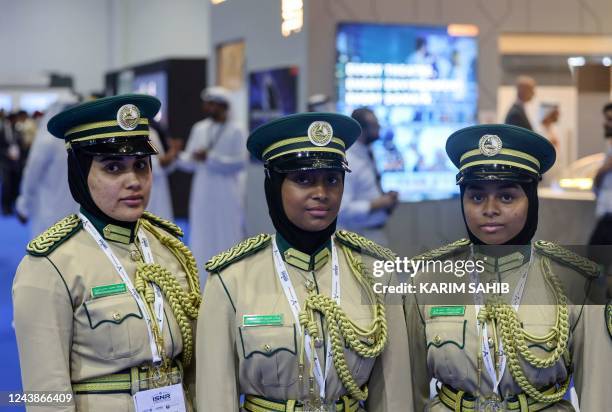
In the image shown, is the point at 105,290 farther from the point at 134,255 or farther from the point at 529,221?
the point at 529,221

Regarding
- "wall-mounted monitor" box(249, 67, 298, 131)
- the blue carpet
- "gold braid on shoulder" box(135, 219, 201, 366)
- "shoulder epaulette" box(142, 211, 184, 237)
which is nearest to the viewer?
"gold braid on shoulder" box(135, 219, 201, 366)

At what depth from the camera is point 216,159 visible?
27.0ft

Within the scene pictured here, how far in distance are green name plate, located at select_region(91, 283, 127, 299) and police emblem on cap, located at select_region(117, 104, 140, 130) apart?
43 cm

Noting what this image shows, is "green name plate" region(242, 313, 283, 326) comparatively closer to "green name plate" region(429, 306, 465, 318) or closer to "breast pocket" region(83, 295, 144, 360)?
"breast pocket" region(83, 295, 144, 360)

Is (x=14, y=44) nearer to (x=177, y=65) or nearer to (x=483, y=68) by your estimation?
(x=177, y=65)

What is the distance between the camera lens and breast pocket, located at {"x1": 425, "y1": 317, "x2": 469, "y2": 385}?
7.79ft

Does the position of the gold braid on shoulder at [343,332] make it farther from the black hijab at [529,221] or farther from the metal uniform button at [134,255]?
the metal uniform button at [134,255]

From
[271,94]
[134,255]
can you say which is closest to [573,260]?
[134,255]

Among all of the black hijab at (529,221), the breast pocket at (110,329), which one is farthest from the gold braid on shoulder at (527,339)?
the breast pocket at (110,329)

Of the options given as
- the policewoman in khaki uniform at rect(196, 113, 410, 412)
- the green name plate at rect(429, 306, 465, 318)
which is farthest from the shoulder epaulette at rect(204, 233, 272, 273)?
the green name plate at rect(429, 306, 465, 318)

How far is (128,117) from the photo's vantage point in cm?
254

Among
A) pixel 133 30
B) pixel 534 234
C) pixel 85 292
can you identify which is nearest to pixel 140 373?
pixel 85 292

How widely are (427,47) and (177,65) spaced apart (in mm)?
7642

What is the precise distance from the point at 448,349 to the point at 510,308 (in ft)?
0.62
